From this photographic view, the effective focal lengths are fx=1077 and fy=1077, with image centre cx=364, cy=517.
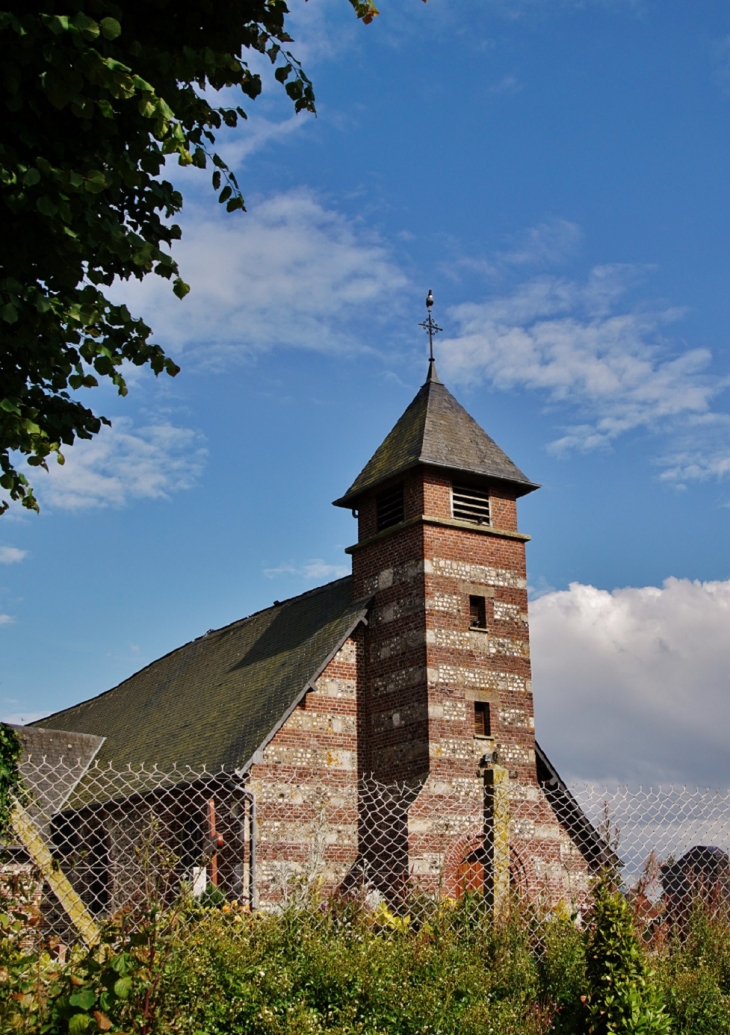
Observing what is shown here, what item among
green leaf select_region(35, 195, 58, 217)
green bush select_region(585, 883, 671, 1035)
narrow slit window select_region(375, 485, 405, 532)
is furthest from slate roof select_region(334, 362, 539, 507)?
green leaf select_region(35, 195, 58, 217)

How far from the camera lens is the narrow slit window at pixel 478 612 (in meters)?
20.3

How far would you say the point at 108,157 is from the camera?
6742 millimetres

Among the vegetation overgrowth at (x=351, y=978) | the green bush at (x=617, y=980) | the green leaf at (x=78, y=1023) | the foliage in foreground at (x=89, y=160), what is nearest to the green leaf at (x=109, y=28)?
the foliage in foreground at (x=89, y=160)

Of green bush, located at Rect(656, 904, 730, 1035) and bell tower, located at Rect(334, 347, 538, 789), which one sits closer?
green bush, located at Rect(656, 904, 730, 1035)

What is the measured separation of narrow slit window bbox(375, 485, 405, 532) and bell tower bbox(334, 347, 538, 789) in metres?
0.02

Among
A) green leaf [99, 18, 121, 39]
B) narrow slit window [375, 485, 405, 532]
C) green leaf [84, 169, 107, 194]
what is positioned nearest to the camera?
green leaf [99, 18, 121, 39]

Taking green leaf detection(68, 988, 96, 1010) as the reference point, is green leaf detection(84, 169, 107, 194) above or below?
above

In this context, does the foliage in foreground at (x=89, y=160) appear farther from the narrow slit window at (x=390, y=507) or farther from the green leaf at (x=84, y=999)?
the narrow slit window at (x=390, y=507)

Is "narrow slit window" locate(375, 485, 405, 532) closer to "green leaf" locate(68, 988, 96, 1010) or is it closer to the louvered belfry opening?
the louvered belfry opening

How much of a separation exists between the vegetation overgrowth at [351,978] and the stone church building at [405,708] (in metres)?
9.37

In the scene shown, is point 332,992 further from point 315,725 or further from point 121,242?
point 315,725

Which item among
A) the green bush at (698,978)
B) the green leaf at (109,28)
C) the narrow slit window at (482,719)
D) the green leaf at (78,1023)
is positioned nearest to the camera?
the green leaf at (78,1023)

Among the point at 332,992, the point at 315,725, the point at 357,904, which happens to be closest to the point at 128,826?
the point at 315,725

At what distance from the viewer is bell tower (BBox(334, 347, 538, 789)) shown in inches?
756
